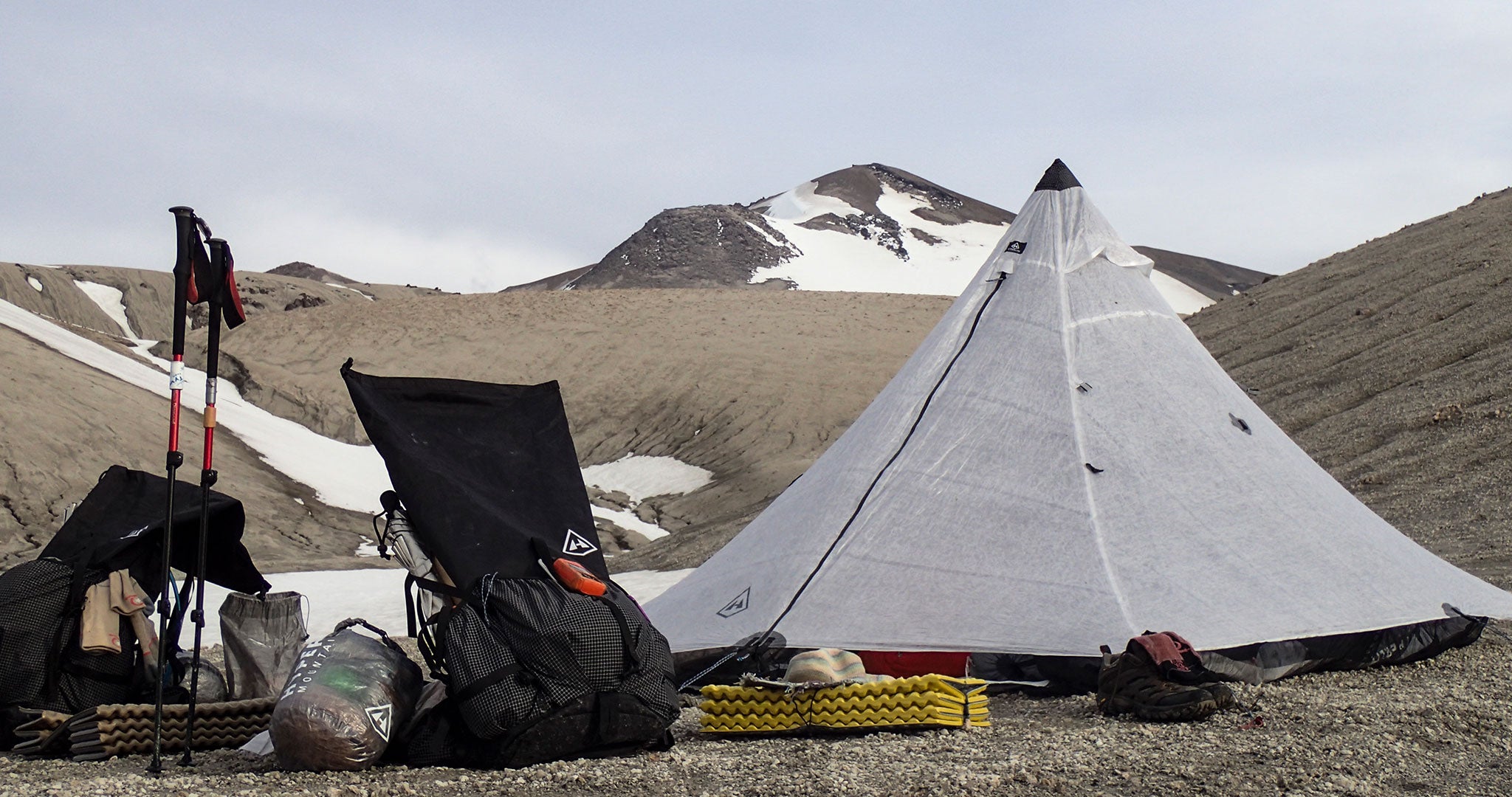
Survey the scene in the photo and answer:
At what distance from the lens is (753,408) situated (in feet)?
96.8

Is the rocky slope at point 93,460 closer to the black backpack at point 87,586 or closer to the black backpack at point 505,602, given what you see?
the black backpack at point 87,586

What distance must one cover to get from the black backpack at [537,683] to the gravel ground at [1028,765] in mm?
96

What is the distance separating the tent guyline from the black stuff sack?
2190mm

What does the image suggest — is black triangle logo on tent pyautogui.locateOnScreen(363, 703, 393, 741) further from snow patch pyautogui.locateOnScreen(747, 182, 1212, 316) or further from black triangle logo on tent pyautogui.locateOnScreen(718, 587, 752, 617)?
snow patch pyautogui.locateOnScreen(747, 182, 1212, 316)

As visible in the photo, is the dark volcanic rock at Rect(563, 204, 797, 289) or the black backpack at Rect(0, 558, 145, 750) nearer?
the black backpack at Rect(0, 558, 145, 750)

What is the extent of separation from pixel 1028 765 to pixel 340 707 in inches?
92.4

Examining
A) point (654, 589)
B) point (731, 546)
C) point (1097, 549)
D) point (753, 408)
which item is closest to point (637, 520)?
point (753, 408)

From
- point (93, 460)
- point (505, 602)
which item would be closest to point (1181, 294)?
point (93, 460)

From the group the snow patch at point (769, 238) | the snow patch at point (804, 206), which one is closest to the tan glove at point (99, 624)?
the snow patch at point (769, 238)

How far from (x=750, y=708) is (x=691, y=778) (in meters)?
0.87

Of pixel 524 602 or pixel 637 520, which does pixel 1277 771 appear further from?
pixel 637 520

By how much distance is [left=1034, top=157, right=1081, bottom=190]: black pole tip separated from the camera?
8.20 m

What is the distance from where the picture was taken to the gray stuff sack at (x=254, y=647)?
5.45m

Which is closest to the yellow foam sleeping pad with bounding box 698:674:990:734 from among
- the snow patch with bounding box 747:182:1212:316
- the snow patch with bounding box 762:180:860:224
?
the snow patch with bounding box 747:182:1212:316
